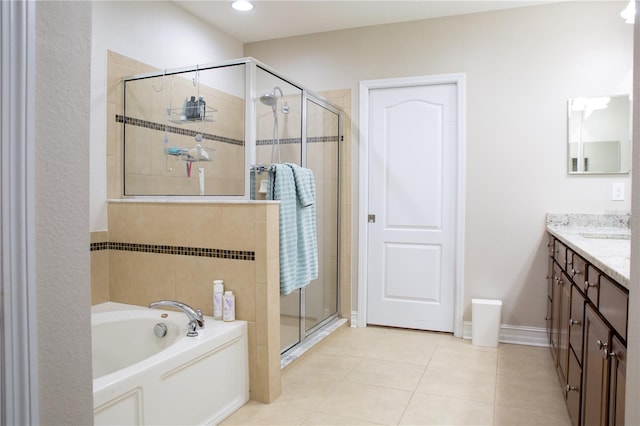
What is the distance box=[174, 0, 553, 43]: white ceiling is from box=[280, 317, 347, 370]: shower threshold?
241 cm

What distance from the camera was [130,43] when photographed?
2.98 meters

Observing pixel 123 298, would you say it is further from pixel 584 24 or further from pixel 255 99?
pixel 584 24

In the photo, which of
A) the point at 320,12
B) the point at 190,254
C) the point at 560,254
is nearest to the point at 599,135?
the point at 560,254

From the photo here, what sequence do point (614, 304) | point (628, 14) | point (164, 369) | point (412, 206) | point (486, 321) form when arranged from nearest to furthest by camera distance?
1. point (614, 304)
2. point (164, 369)
3. point (628, 14)
4. point (486, 321)
5. point (412, 206)

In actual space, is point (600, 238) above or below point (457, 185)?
below

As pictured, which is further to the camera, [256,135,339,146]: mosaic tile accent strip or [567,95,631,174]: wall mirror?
[567,95,631,174]: wall mirror

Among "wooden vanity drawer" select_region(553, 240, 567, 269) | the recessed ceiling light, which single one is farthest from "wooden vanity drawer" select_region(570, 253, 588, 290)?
the recessed ceiling light

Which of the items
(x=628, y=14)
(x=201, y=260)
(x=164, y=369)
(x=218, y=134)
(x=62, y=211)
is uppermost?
(x=628, y=14)

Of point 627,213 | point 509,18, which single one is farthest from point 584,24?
point 627,213

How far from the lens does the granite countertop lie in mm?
1433

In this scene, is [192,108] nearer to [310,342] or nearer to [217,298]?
[217,298]

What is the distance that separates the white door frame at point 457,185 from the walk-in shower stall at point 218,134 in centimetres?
66

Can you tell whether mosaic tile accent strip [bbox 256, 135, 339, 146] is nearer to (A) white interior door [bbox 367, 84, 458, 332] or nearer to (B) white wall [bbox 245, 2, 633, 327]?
(A) white interior door [bbox 367, 84, 458, 332]

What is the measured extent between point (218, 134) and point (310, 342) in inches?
61.9
